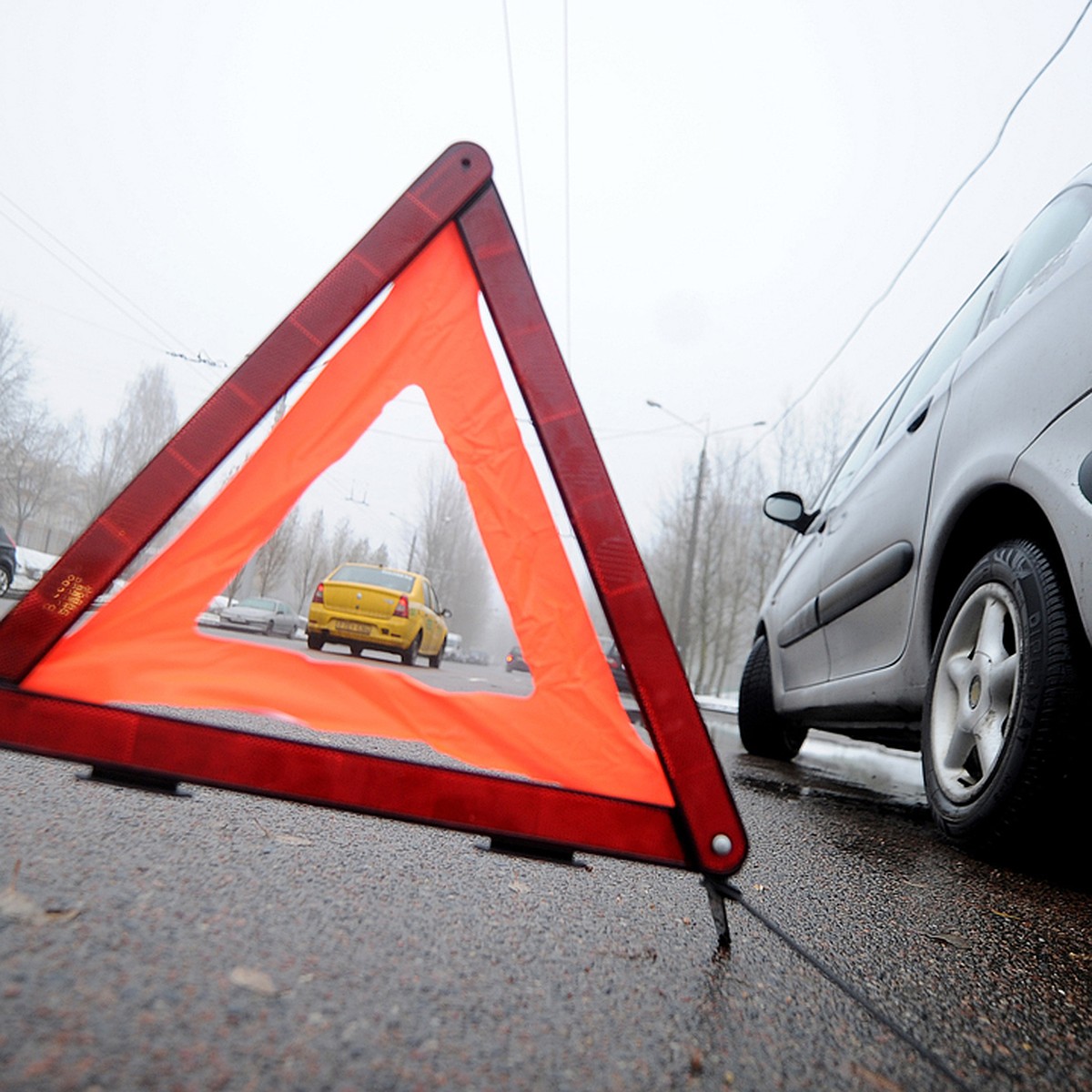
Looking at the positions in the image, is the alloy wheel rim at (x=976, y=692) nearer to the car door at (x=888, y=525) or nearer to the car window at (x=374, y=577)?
the car door at (x=888, y=525)

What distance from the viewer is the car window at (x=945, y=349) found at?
2797 mm

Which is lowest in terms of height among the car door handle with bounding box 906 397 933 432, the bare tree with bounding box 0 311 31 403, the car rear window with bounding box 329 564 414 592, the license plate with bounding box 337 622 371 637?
the license plate with bounding box 337 622 371 637

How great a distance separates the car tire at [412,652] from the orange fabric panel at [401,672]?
0.07 m

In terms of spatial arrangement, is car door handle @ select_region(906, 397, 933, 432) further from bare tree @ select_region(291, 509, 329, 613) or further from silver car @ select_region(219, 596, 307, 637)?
silver car @ select_region(219, 596, 307, 637)

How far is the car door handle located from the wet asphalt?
4.71 feet

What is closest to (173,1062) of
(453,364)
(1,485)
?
(453,364)

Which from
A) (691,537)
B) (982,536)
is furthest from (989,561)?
(691,537)

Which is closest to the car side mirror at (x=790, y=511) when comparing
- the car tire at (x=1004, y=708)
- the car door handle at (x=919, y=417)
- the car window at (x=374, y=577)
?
the car door handle at (x=919, y=417)

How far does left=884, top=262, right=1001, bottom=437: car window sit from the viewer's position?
9.18 feet

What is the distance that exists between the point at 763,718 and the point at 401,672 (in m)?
4.00

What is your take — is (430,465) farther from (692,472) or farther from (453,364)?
(692,472)

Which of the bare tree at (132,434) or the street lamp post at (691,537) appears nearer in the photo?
the street lamp post at (691,537)

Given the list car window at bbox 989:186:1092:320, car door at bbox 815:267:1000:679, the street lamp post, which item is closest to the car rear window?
car door at bbox 815:267:1000:679

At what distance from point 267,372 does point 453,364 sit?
0.33 m
